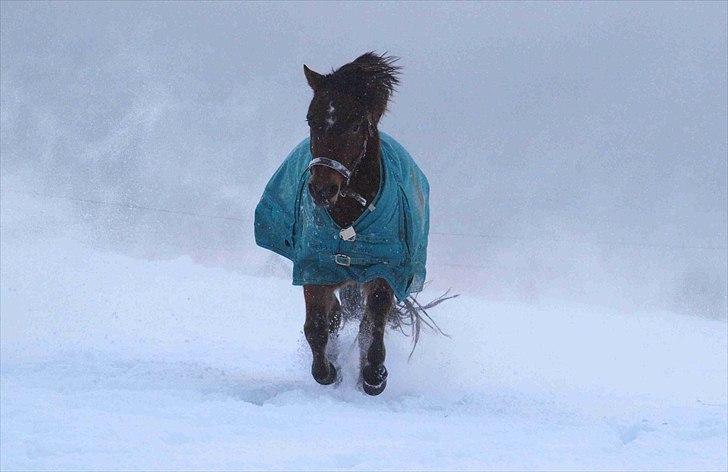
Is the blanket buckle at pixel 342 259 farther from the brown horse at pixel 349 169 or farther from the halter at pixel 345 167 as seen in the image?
the halter at pixel 345 167

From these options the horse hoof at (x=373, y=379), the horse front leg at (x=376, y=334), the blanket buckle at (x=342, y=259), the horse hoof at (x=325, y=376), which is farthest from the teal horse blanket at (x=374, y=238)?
the horse hoof at (x=325, y=376)

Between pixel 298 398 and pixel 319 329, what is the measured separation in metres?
0.91

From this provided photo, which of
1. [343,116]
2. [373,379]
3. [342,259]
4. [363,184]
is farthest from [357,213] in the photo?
[373,379]

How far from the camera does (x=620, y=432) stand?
16.8ft

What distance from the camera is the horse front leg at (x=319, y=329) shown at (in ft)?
19.0

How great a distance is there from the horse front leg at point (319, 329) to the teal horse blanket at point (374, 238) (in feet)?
0.52

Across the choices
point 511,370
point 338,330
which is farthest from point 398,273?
point 511,370

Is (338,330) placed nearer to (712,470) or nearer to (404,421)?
(404,421)

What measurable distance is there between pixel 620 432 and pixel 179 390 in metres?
2.67

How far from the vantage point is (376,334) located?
5.79 meters

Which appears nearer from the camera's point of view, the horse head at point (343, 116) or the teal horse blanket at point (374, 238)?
the horse head at point (343, 116)

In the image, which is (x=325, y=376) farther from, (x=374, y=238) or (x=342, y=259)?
(x=374, y=238)

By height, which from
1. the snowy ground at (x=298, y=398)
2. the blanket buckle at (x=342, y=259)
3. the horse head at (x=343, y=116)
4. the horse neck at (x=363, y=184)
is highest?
the horse head at (x=343, y=116)

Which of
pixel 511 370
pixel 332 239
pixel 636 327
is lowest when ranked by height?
pixel 636 327
